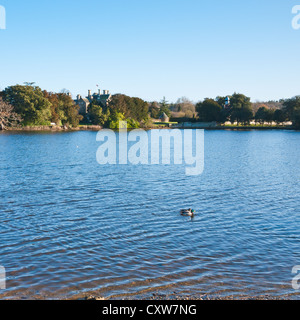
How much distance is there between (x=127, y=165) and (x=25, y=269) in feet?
96.3

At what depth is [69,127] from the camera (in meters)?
134

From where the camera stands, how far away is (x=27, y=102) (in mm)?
109750

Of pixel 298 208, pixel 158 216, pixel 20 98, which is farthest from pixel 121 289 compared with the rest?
pixel 20 98

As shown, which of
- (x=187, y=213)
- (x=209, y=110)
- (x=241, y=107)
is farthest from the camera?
(x=209, y=110)

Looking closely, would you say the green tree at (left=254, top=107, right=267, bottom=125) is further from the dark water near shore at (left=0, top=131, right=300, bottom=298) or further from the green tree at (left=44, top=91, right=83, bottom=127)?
the dark water near shore at (left=0, top=131, right=300, bottom=298)

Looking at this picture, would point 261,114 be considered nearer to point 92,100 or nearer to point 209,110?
point 209,110

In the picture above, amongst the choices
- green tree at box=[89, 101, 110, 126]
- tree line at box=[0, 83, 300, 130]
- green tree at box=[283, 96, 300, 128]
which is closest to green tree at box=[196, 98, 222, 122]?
tree line at box=[0, 83, 300, 130]

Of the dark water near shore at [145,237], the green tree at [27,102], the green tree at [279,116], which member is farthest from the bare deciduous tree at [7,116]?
the green tree at [279,116]

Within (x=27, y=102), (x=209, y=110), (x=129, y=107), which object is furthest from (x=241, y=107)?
(x=27, y=102)

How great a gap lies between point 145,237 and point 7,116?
3988 inches

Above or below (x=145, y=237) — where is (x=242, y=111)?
above

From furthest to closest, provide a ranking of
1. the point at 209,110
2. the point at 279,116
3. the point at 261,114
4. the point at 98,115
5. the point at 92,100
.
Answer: the point at 209,110 → the point at 261,114 → the point at 279,116 → the point at 92,100 → the point at 98,115

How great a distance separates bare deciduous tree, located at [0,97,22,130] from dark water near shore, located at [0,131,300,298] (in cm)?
8053
